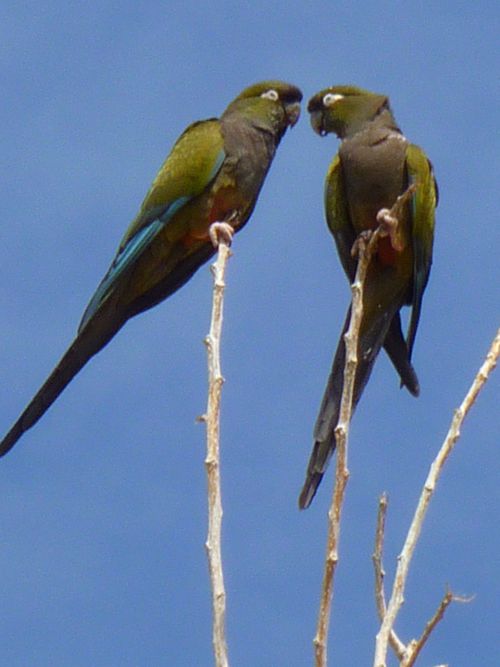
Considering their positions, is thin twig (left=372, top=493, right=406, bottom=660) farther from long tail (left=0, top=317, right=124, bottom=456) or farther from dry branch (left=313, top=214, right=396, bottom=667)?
long tail (left=0, top=317, right=124, bottom=456)

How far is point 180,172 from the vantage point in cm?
573

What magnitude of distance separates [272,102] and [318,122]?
269 millimetres

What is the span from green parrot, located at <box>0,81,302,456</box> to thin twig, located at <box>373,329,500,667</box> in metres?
2.66

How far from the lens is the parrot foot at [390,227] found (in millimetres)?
5078

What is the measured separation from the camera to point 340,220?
18.2 ft

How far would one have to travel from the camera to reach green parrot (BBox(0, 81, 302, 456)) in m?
5.64

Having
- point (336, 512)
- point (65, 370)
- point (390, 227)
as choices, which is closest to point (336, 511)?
point (336, 512)

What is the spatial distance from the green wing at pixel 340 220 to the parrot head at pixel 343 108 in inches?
13.1

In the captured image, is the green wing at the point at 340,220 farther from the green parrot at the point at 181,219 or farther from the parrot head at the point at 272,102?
the parrot head at the point at 272,102

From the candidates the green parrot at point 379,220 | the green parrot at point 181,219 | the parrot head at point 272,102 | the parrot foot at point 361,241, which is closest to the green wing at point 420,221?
the green parrot at point 379,220

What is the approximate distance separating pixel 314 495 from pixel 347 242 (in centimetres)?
160

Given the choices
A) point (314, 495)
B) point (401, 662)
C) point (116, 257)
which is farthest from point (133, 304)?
point (401, 662)

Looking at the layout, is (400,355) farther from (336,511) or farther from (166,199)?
(336,511)

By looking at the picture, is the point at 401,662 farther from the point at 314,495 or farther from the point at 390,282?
the point at 390,282
